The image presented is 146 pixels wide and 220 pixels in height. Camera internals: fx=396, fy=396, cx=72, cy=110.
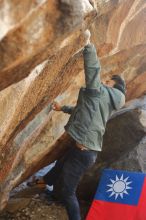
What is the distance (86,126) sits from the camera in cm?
458

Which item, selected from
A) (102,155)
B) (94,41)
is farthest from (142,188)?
(94,41)

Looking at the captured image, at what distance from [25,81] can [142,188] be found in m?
2.94

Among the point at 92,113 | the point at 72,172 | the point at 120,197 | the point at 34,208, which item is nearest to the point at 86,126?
the point at 92,113

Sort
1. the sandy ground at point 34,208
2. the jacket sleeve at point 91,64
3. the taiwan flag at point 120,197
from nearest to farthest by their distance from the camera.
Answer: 1. the jacket sleeve at point 91,64
2. the taiwan flag at point 120,197
3. the sandy ground at point 34,208

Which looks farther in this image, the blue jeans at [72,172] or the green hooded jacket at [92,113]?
the blue jeans at [72,172]

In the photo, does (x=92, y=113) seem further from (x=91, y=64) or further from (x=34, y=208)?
(x=34, y=208)

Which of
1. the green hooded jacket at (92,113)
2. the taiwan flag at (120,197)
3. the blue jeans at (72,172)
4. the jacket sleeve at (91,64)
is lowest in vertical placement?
the taiwan flag at (120,197)

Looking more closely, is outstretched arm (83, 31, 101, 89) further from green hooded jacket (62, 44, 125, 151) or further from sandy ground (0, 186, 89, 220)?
sandy ground (0, 186, 89, 220)

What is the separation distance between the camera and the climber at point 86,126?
4570 mm

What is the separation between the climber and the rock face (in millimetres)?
456

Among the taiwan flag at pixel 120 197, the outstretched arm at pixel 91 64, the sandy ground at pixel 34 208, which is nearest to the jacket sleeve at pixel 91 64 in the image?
the outstretched arm at pixel 91 64

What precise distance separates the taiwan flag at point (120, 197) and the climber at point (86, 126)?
3.15ft

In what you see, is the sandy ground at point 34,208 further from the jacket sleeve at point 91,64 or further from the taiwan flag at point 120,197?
the jacket sleeve at point 91,64

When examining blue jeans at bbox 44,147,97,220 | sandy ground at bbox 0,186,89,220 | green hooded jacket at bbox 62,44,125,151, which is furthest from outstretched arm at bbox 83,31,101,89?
sandy ground at bbox 0,186,89,220
